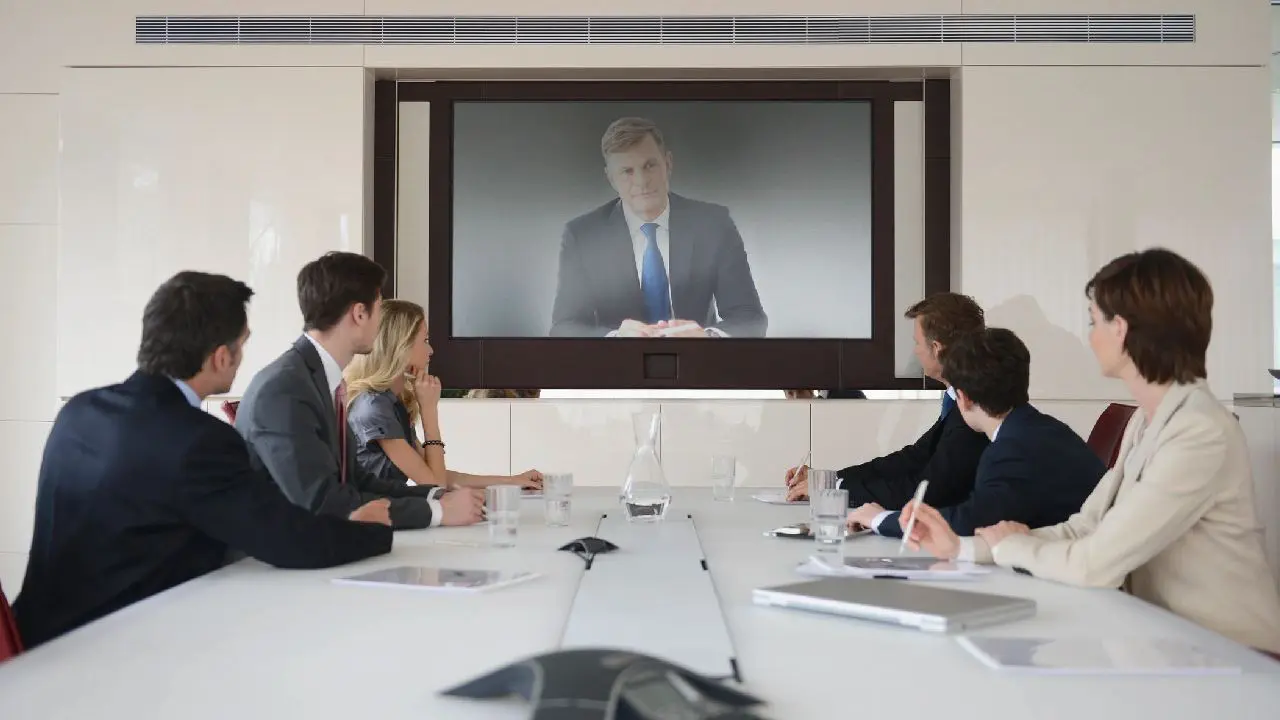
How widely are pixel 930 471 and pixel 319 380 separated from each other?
1.49 metres

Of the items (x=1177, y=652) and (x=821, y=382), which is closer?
(x=1177, y=652)

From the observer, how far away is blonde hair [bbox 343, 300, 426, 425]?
11.5ft

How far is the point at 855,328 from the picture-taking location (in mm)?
5172

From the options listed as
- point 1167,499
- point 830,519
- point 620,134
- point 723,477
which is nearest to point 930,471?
point 723,477

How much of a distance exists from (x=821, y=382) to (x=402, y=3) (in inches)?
93.7

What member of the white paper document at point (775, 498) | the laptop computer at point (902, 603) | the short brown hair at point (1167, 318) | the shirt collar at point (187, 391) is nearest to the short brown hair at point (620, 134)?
the white paper document at point (775, 498)

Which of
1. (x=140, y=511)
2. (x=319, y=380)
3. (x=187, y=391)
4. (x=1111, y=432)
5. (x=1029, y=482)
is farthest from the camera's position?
(x=1111, y=432)

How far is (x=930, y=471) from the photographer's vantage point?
300 centimetres

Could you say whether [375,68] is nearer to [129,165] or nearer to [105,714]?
[129,165]

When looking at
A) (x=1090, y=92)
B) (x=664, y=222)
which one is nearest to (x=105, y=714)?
(x=664, y=222)

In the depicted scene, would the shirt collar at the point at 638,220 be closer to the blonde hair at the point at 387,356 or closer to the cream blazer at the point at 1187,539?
the blonde hair at the point at 387,356

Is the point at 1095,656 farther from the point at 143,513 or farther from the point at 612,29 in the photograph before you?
the point at 612,29

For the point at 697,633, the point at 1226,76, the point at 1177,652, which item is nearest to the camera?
the point at 1177,652

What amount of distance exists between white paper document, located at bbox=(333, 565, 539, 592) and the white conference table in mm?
16
